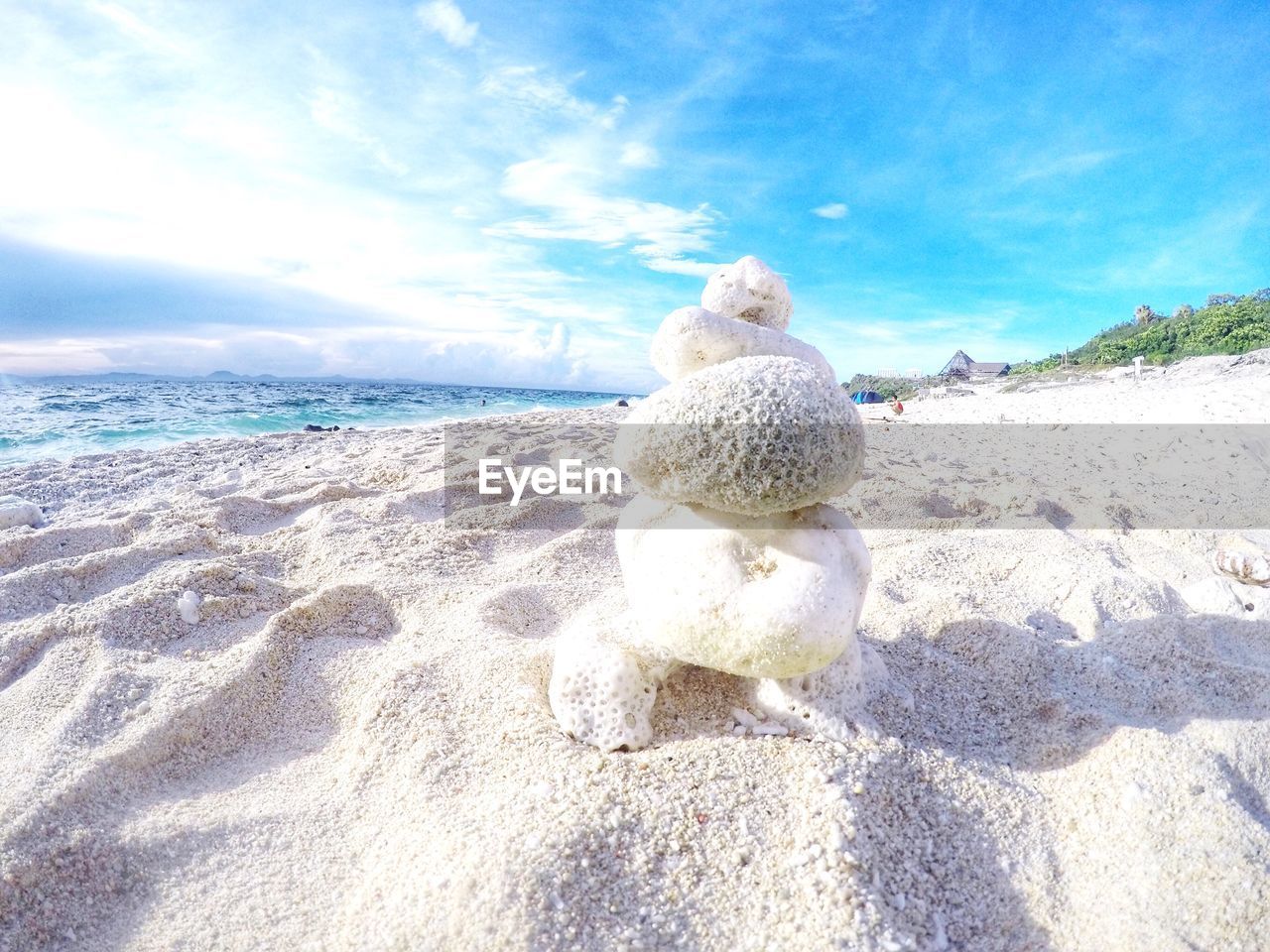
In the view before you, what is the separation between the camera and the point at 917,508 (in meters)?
5.04

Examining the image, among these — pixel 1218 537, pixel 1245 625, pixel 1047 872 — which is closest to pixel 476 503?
pixel 1047 872

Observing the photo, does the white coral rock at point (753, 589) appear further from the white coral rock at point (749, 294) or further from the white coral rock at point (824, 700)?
the white coral rock at point (749, 294)

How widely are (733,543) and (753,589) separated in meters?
0.16

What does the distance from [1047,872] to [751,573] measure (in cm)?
109

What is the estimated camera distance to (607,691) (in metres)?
2.11

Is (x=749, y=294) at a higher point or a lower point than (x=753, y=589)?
higher

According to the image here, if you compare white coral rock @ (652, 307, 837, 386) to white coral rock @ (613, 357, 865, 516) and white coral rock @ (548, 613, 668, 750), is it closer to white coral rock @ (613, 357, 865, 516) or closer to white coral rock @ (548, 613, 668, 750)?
white coral rock @ (613, 357, 865, 516)

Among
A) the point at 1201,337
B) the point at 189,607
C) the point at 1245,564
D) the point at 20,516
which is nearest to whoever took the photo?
the point at 189,607

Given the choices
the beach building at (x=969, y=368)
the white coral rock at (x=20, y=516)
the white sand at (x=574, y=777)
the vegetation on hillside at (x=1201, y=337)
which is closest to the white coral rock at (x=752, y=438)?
the white sand at (x=574, y=777)

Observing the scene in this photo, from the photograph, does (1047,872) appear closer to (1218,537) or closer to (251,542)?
(1218,537)

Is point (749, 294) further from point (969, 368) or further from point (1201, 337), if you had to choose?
point (969, 368)

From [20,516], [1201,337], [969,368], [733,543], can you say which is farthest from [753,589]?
[969,368]

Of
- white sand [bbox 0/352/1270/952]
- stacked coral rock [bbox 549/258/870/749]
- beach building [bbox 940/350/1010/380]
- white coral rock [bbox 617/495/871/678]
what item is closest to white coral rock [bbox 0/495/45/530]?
white sand [bbox 0/352/1270/952]

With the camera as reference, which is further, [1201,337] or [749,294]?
[1201,337]
